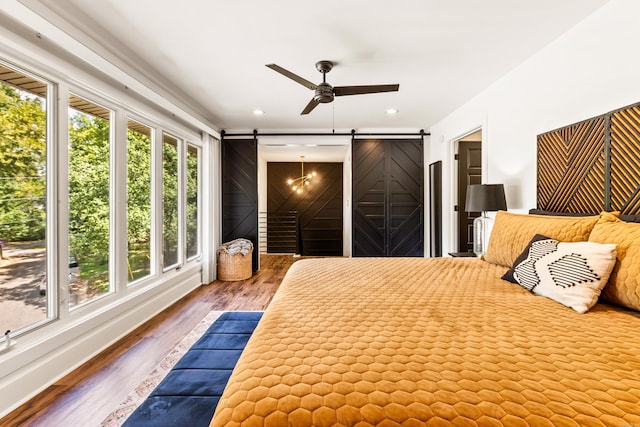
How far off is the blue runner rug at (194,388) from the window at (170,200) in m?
1.91

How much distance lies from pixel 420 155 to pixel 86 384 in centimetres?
511

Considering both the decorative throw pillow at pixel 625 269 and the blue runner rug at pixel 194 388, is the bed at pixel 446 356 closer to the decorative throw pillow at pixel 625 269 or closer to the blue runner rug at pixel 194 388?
the decorative throw pillow at pixel 625 269

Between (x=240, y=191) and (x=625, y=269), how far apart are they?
4.79 m

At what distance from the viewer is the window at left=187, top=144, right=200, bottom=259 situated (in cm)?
420

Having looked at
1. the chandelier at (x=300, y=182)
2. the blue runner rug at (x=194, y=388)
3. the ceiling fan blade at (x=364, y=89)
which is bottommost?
the blue runner rug at (x=194, y=388)

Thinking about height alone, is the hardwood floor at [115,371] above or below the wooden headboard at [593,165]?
below

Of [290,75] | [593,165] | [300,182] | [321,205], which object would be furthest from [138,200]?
[321,205]

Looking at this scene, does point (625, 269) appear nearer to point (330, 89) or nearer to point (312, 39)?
point (330, 89)

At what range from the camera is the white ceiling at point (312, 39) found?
1.92 meters

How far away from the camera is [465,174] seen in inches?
169

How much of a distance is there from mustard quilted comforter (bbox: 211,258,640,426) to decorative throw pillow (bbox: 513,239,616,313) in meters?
0.07

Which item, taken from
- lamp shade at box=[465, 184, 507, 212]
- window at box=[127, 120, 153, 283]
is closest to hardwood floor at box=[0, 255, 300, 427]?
window at box=[127, 120, 153, 283]

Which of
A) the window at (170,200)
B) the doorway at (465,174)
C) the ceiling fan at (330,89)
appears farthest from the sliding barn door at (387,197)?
the window at (170,200)

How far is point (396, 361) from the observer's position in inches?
32.1
